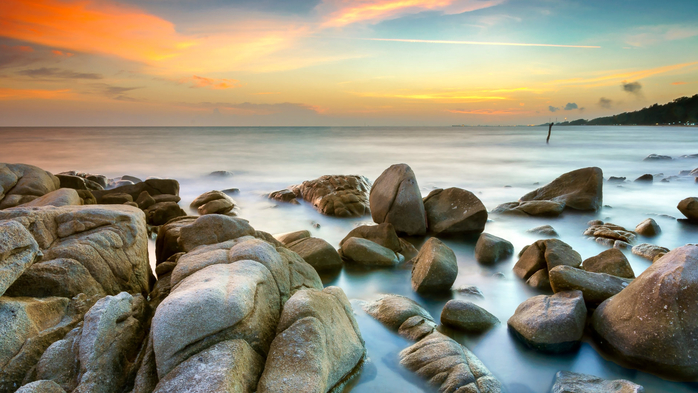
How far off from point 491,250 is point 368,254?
2375 millimetres

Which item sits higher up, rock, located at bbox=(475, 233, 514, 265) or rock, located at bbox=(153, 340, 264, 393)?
rock, located at bbox=(153, 340, 264, 393)

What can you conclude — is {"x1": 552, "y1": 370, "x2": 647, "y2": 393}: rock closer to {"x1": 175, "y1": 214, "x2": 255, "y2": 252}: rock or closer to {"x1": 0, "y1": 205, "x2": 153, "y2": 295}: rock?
{"x1": 175, "y1": 214, "x2": 255, "y2": 252}: rock

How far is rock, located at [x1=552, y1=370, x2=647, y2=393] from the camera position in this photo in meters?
3.46

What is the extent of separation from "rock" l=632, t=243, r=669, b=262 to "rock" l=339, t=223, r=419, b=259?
4.23m

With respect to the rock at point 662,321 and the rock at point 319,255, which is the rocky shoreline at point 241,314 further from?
the rock at point 319,255

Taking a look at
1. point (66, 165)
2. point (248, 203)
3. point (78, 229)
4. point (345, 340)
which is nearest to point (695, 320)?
point (345, 340)

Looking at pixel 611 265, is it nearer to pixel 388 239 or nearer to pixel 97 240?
pixel 388 239

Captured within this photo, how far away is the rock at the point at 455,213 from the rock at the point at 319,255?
3.03 metres

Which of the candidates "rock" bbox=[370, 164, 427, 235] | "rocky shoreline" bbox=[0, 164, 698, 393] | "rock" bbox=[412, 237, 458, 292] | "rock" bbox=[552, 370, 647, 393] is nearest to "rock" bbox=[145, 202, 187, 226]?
"rocky shoreline" bbox=[0, 164, 698, 393]

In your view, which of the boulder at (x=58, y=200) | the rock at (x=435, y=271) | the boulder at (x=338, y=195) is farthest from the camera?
the boulder at (x=338, y=195)

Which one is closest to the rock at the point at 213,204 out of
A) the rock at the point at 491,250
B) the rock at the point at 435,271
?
the rock at the point at 435,271

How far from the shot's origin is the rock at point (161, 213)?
965cm

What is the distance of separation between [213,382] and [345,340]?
5.00 ft

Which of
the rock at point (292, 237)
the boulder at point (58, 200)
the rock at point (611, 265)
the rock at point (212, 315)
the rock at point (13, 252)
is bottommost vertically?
the rock at point (292, 237)
